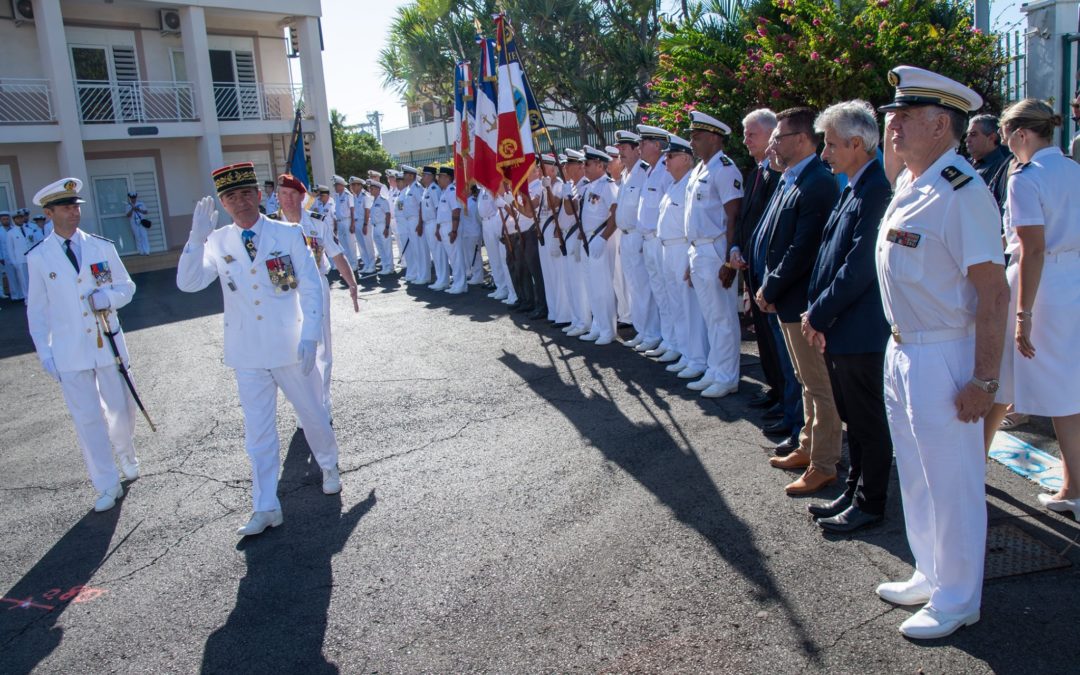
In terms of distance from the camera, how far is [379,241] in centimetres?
1794

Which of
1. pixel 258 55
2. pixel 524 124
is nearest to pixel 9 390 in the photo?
pixel 524 124

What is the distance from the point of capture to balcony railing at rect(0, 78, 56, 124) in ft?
74.4

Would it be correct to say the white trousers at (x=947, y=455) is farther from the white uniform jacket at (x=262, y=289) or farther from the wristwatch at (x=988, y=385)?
the white uniform jacket at (x=262, y=289)

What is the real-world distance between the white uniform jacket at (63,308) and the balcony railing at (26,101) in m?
21.0

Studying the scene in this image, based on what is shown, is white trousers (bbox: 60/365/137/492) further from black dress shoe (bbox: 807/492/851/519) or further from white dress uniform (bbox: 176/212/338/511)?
black dress shoe (bbox: 807/492/851/519)

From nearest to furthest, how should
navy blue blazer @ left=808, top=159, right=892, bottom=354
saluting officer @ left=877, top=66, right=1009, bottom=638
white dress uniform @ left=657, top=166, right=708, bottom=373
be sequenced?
1. saluting officer @ left=877, top=66, right=1009, bottom=638
2. navy blue blazer @ left=808, top=159, right=892, bottom=354
3. white dress uniform @ left=657, top=166, right=708, bottom=373

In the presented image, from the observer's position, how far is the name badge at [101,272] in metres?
5.60

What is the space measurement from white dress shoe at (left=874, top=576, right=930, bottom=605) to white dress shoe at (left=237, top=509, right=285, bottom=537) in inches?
132

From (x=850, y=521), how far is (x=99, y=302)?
195 inches

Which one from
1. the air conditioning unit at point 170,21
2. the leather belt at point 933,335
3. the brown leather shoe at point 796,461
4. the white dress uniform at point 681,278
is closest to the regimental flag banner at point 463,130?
the white dress uniform at point 681,278

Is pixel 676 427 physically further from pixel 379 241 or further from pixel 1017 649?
pixel 379 241

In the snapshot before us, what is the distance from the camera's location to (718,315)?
22.3ft

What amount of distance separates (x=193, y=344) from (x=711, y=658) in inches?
386

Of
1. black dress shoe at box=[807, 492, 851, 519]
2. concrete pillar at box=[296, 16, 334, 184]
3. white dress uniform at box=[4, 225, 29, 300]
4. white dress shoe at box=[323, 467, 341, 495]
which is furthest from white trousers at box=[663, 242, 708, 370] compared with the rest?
concrete pillar at box=[296, 16, 334, 184]
